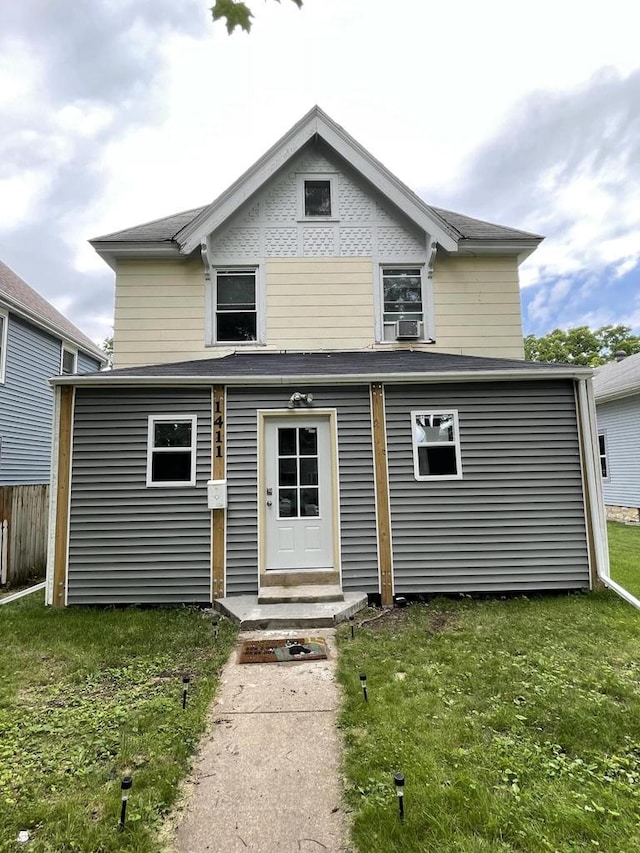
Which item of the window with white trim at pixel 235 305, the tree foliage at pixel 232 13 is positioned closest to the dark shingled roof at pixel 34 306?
the window with white trim at pixel 235 305

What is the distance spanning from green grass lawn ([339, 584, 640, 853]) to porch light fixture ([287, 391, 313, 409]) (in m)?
2.79

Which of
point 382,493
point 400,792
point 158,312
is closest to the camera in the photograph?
point 400,792

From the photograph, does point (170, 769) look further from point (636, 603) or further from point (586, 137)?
point (586, 137)

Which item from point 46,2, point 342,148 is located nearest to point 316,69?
point 46,2

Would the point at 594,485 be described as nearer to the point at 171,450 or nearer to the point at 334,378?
the point at 334,378

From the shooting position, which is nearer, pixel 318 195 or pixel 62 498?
pixel 62 498

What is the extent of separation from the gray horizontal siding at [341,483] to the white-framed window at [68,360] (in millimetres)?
8994

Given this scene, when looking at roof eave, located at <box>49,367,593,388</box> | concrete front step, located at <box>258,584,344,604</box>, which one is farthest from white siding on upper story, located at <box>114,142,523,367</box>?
concrete front step, located at <box>258,584,344,604</box>

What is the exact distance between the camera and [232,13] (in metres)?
2.49

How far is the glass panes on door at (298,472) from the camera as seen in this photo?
5910 millimetres

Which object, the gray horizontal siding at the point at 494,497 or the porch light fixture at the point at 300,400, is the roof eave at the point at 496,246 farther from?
the porch light fixture at the point at 300,400

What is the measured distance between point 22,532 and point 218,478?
4.20 meters

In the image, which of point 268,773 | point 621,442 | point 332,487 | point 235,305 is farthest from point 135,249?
point 621,442

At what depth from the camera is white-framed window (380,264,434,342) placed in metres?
7.78
